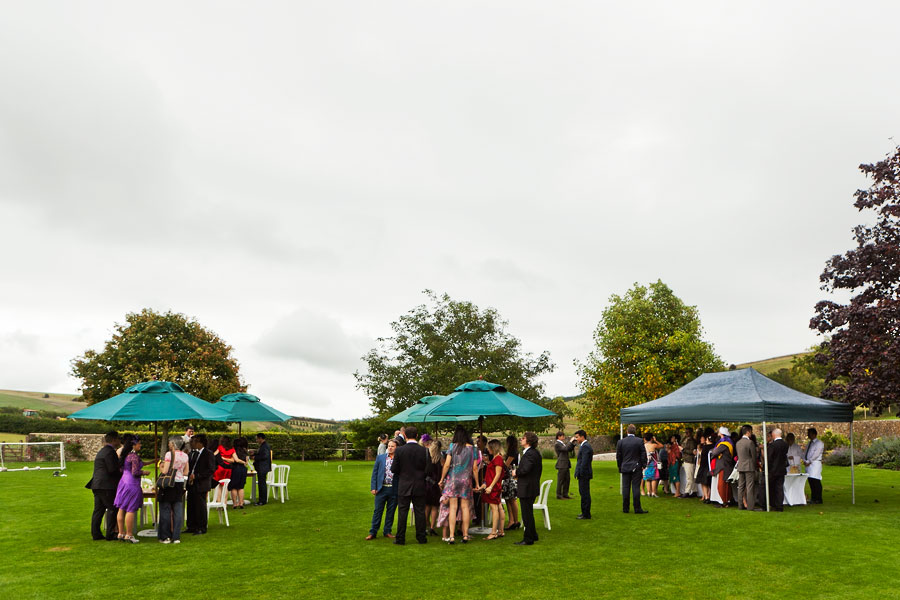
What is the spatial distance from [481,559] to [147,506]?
6.39 m

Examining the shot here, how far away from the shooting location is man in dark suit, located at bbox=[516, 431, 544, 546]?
391 inches

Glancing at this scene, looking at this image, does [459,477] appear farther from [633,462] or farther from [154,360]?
[154,360]

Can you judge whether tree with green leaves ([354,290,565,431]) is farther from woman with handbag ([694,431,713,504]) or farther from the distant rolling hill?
the distant rolling hill

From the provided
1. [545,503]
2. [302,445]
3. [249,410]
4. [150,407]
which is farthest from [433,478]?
[302,445]

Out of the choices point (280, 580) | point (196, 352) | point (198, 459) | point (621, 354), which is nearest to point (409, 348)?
point (621, 354)

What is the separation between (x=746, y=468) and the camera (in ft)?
46.7

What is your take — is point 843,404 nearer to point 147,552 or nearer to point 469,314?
point 147,552

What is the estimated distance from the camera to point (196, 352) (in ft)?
A: 143

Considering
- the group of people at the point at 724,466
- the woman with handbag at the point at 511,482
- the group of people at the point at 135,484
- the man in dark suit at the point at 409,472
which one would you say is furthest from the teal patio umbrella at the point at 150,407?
the group of people at the point at 724,466

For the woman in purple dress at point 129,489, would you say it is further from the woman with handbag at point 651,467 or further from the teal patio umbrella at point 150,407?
the woman with handbag at point 651,467

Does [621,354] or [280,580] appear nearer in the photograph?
[280,580]

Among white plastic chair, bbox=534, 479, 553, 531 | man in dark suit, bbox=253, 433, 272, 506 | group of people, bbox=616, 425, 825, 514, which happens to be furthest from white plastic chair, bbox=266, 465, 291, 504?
group of people, bbox=616, 425, 825, 514

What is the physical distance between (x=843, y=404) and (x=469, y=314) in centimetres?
2351

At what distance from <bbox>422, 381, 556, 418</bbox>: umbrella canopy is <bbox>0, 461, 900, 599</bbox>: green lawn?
200 centimetres
